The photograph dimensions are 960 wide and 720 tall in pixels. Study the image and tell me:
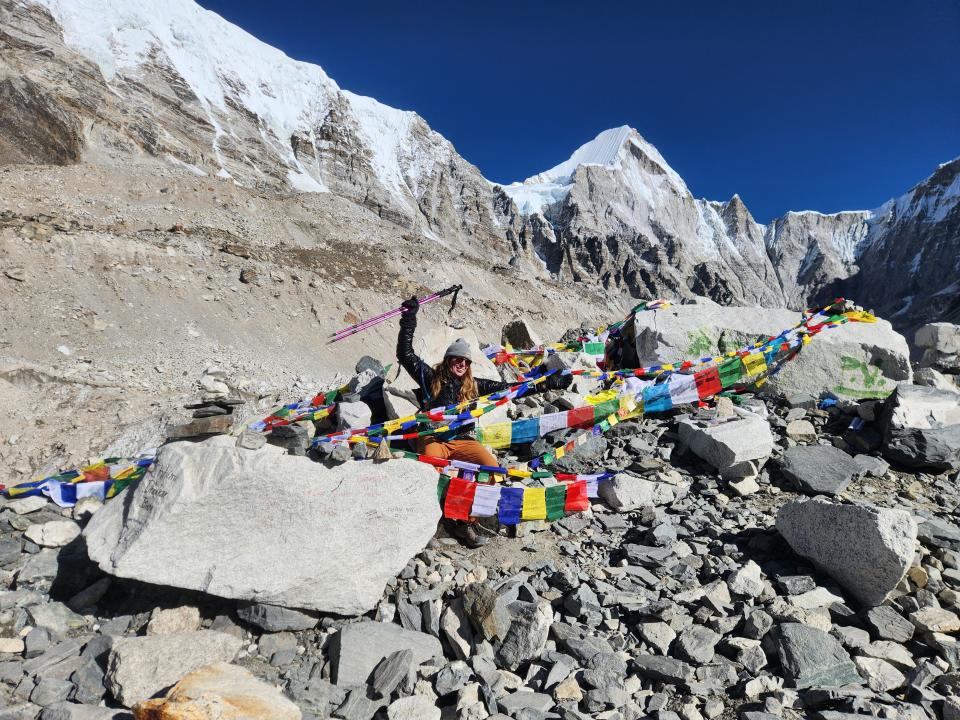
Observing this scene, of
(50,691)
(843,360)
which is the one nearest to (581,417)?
(843,360)

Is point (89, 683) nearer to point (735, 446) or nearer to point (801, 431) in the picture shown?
point (735, 446)

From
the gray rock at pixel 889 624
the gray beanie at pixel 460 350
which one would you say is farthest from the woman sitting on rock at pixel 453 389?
the gray rock at pixel 889 624

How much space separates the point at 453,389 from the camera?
17.9 ft

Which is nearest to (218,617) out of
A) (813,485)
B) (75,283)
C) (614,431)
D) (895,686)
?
(895,686)

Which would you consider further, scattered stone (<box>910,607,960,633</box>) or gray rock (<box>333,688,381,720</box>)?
scattered stone (<box>910,607,960,633</box>)

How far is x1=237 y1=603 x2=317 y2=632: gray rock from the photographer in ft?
9.48

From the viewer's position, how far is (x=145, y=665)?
2.56 metres

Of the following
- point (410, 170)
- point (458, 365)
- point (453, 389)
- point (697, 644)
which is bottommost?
point (697, 644)

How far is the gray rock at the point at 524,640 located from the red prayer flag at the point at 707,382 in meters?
4.54

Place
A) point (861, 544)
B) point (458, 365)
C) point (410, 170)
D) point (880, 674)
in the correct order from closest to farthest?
point (880, 674) → point (861, 544) → point (458, 365) → point (410, 170)

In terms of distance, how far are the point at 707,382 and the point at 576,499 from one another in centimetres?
326

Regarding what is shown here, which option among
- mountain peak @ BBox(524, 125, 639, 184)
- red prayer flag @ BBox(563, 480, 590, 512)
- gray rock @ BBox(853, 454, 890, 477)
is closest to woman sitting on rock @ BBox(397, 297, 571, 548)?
red prayer flag @ BBox(563, 480, 590, 512)

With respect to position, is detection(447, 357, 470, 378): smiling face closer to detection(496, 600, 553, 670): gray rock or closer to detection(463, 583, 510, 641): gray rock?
detection(463, 583, 510, 641): gray rock

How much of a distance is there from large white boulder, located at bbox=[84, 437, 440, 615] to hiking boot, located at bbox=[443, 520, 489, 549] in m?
0.63
